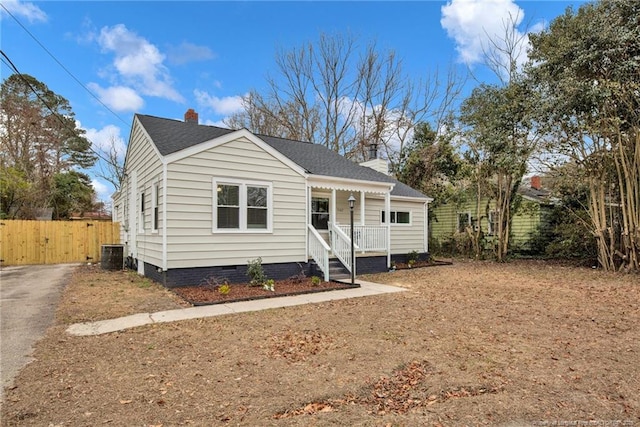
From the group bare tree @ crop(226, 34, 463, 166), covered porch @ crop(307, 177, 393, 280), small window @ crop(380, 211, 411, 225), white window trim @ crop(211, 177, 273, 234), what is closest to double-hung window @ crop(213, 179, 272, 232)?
white window trim @ crop(211, 177, 273, 234)

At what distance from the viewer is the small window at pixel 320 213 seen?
41.5ft

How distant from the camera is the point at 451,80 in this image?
23469mm

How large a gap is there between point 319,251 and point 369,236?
2.58 meters

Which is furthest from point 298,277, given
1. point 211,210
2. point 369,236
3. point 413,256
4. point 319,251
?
point 413,256

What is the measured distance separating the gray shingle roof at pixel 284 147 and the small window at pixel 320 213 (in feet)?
4.10

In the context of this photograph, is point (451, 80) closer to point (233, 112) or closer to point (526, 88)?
point (526, 88)

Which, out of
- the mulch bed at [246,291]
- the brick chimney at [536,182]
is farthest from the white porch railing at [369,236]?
the brick chimney at [536,182]

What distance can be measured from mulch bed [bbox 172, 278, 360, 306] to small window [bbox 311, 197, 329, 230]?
326 centimetres

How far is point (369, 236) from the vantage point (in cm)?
1220

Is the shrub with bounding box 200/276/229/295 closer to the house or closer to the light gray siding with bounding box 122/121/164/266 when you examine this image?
the house

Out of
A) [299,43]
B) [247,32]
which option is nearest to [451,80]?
[299,43]

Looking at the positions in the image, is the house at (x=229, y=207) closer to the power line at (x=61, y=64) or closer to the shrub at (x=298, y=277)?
the shrub at (x=298, y=277)

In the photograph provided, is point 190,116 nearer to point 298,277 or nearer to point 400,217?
point 298,277

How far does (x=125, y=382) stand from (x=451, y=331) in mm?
4270
